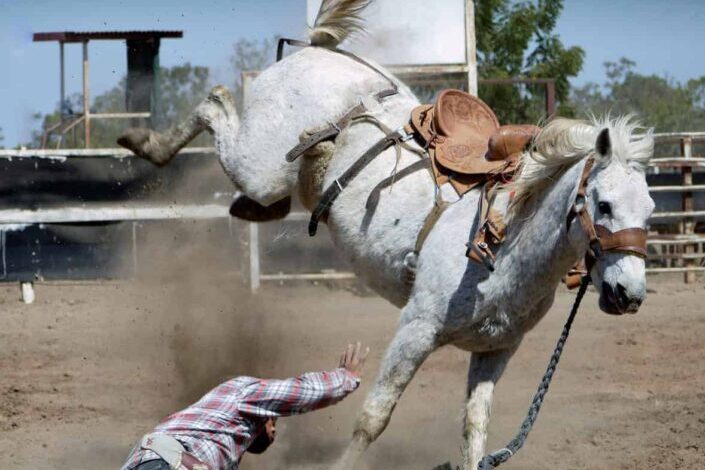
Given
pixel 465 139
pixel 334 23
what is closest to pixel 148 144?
pixel 334 23

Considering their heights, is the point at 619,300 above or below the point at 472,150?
below

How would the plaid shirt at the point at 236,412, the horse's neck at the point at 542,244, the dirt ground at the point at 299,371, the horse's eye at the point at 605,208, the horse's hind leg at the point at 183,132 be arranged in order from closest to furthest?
the plaid shirt at the point at 236,412
the horse's eye at the point at 605,208
the horse's neck at the point at 542,244
the dirt ground at the point at 299,371
the horse's hind leg at the point at 183,132

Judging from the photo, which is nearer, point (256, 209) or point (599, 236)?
point (599, 236)

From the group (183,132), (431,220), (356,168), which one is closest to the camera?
(431,220)

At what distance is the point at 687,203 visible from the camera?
529 inches

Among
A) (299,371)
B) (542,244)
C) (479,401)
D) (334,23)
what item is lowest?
(299,371)

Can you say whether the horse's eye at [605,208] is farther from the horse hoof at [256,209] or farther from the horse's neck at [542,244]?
the horse hoof at [256,209]

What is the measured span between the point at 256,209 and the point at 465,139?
1.51 metres

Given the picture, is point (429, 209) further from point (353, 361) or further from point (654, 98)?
point (654, 98)

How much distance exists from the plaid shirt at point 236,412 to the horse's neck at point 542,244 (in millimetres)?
1166

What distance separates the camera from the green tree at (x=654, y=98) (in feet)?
84.6

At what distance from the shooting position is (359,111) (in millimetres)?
5621

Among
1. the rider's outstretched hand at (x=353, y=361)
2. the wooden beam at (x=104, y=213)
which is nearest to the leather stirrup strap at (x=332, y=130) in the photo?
the rider's outstretched hand at (x=353, y=361)

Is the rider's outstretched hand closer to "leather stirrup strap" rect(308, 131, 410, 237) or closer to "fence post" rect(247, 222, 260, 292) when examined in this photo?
"leather stirrup strap" rect(308, 131, 410, 237)
